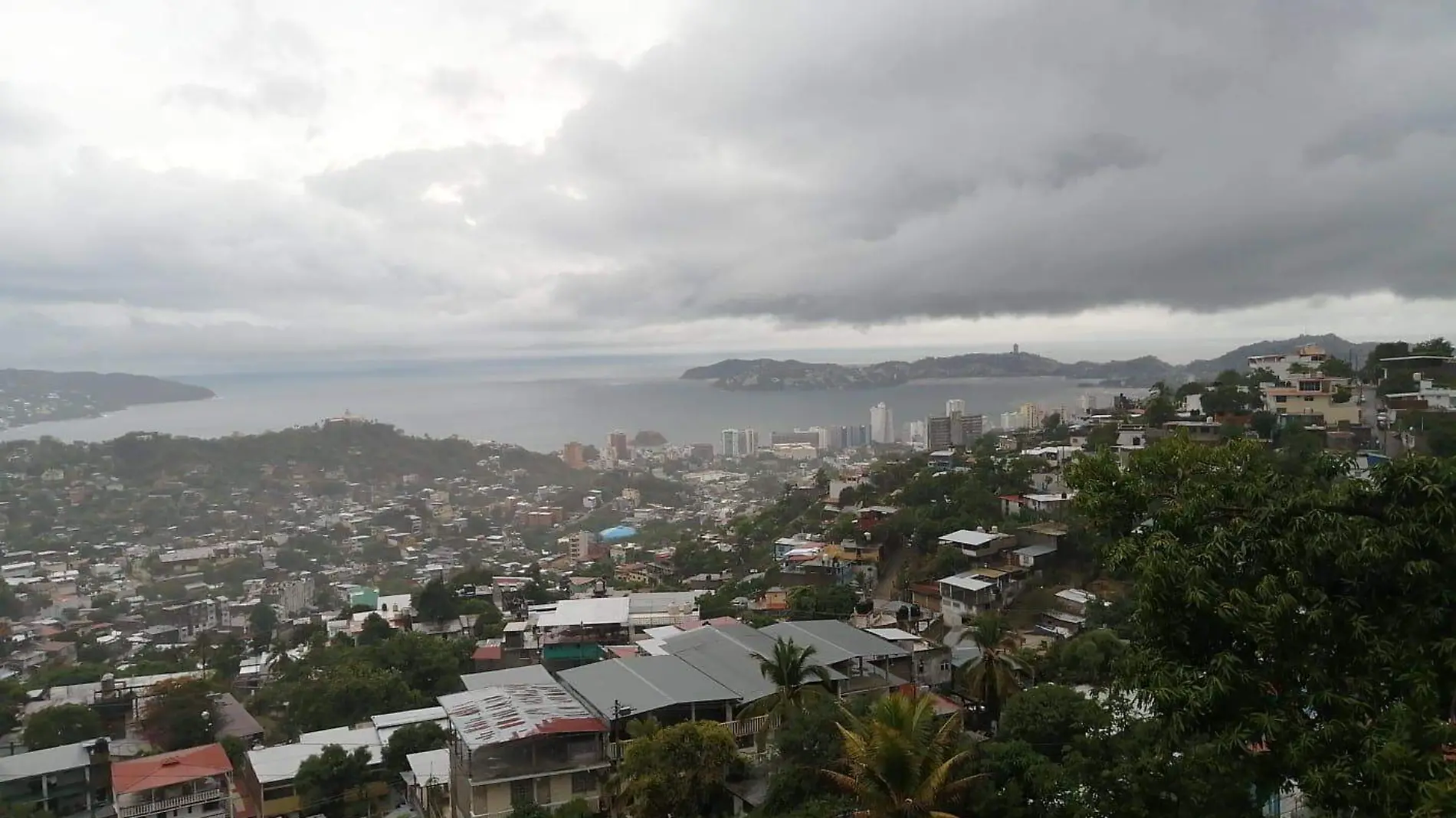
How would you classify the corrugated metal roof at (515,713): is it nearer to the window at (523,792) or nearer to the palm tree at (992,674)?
the window at (523,792)

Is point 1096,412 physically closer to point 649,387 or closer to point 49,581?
point 49,581

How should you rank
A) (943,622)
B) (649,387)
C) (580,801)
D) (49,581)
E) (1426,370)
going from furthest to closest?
(649,387)
(49,581)
(1426,370)
(943,622)
(580,801)

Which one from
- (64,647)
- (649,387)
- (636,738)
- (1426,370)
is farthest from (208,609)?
(649,387)

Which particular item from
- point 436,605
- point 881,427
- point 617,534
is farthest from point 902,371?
point 436,605

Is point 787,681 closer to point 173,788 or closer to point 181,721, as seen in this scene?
point 173,788

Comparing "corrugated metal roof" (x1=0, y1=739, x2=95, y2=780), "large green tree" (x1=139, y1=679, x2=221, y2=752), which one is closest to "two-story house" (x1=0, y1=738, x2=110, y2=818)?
"corrugated metal roof" (x1=0, y1=739, x2=95, y2=780)

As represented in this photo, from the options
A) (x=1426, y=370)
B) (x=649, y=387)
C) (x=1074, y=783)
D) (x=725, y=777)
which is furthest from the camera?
(x=649, y=387)

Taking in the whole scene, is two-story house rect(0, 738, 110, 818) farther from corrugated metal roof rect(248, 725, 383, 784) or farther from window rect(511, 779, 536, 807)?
window rect(511, 779, 536, 807)

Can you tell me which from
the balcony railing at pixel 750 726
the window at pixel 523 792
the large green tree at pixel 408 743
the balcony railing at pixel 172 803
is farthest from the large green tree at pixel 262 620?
the balcony railing at pixel 750 726
